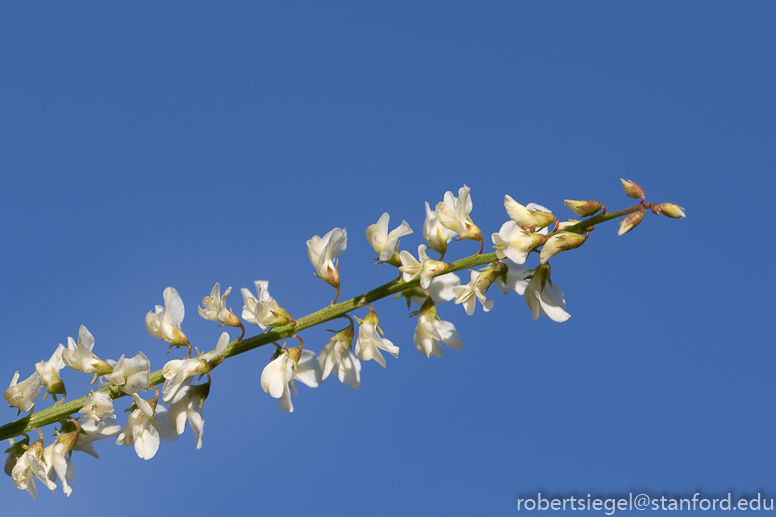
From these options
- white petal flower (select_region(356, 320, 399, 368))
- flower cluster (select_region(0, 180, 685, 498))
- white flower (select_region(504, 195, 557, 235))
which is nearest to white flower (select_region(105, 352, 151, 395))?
flower cluster (select_region(0, 180, 685, 498))

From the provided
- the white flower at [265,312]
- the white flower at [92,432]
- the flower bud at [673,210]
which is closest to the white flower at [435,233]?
the white flower at [265,312]

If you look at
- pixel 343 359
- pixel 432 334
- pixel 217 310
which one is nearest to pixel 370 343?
pixel 343 359

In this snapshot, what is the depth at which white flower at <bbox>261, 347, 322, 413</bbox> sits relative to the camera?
2602 millimetres

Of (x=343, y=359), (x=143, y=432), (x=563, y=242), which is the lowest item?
(x=143, y=432)

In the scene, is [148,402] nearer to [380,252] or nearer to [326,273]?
[326,273]

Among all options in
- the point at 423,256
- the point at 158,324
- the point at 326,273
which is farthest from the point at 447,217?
the point at 158,324

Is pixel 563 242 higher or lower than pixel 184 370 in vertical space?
higher

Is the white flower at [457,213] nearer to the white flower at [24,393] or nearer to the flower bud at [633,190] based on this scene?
the flower bud at [633,190]

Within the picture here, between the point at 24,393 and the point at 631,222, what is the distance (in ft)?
8.60

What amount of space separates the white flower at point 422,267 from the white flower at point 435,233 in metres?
0.17

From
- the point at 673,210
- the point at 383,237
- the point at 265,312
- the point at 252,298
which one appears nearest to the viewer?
the point at 673,210

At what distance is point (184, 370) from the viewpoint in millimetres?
2480

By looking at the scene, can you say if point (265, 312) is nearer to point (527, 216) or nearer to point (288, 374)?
point (288, 374)

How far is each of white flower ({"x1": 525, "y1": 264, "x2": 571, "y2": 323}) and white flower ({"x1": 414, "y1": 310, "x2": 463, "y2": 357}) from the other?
0.36 meters
